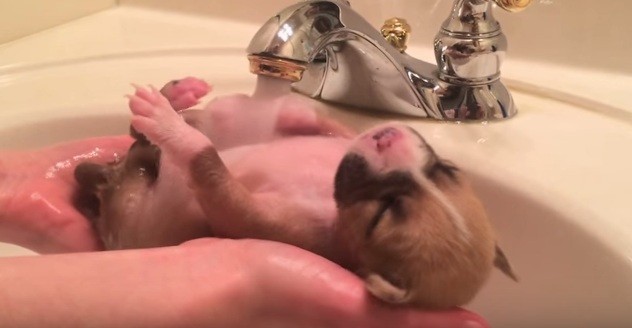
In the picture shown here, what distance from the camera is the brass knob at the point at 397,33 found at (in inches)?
29.5

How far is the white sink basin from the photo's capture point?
0.54 m

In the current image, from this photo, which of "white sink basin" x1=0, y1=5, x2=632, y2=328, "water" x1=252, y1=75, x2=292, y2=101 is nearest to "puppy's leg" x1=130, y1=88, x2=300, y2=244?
"water" x1=252, y1=75, x2=292, y2=101

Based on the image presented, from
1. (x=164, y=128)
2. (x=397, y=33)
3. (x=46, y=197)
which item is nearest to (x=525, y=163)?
(x=397, y=33)

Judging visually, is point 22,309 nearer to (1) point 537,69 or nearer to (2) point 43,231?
(2) point 43,231

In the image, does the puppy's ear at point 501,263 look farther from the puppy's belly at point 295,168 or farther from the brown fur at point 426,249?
the puppy's belly at point 295,168

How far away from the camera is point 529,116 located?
28.6 inches

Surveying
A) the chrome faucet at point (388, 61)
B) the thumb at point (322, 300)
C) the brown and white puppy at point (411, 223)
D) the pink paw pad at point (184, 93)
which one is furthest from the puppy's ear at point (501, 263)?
the pink paw pad at point (184, 93)

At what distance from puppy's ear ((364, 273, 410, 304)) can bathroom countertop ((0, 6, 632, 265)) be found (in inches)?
7.3

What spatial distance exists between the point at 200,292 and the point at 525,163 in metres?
0.36

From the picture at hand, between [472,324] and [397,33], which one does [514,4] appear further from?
[472,324]

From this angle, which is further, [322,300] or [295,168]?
[295,168]

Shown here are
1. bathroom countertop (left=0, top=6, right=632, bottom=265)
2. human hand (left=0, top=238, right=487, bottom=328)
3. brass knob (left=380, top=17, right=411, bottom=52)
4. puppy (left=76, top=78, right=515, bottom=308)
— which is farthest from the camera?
brass knob (left=380, top=17, right=411, bottom=52)

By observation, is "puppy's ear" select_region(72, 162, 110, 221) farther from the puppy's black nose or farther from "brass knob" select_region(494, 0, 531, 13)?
A: "brass knob" select_region(494, 0, 531, 13)

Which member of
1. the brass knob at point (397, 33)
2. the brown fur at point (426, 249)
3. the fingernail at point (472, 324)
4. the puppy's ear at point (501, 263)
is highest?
the brass knob at point (397, 33)
